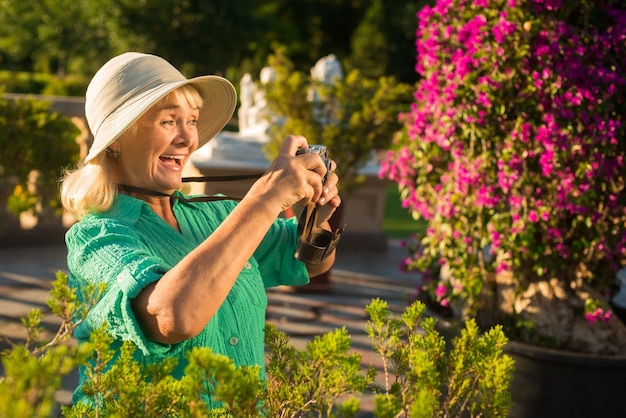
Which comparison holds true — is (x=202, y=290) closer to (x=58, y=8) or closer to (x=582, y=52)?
(x=582, y=52)

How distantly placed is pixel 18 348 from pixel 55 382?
83 mm

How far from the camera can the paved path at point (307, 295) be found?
21.2 ft

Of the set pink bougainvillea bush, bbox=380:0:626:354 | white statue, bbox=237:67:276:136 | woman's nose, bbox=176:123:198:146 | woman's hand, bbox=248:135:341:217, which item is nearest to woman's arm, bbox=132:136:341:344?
woman's hand, bbox=248:135:341:217

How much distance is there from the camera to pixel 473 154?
4.19 metres

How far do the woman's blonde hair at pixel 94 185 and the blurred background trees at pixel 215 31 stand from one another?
30.9 meters

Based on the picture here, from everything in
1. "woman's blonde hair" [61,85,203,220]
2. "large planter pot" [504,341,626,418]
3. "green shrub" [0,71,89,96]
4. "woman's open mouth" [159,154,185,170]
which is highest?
"woman's open mouth" [159,154,185,170]

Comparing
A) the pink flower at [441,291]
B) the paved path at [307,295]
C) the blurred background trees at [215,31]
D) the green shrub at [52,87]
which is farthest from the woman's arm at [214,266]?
the blurred background trees at [215,31]

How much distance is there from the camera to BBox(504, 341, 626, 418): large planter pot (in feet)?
12.6

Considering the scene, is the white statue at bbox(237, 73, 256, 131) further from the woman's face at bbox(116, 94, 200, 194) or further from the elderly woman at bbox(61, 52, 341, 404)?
the woman's face at bbox(116, 94, 200, 194)

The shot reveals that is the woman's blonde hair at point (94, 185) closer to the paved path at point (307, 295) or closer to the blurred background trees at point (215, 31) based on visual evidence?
the paved path at point (307, 295)

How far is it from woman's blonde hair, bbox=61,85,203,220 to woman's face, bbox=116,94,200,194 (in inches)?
0.7

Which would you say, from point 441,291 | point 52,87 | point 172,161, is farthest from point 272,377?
point 52,87

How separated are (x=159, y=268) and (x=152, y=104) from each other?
43 centimetres

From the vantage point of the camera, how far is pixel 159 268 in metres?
1.72
